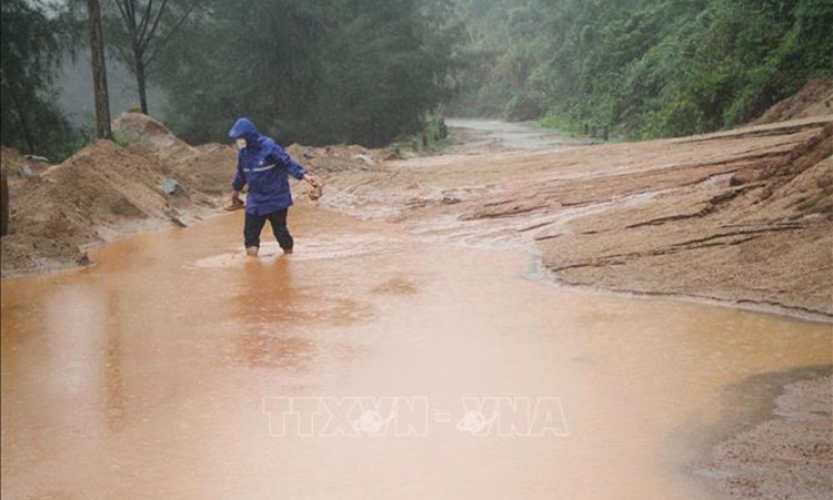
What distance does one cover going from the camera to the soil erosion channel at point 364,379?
129 centimetres

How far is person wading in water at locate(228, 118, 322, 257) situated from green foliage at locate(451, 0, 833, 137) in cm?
1263

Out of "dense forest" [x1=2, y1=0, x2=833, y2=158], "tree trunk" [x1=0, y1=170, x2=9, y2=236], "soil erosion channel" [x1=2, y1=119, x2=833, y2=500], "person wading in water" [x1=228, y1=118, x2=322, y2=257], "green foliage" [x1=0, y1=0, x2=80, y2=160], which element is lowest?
"soil erosion channel" [x1=2, y1=119, x2=833, y2=500]

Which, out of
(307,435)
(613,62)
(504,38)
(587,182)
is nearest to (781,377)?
(307,435)

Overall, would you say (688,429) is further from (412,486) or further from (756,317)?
(756,317)

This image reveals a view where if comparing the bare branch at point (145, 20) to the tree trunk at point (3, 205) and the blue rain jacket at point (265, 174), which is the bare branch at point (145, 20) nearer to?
the blue rain jacket at point (265, 174)

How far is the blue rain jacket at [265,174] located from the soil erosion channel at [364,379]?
0.55m

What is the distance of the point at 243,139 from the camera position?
21.1ft

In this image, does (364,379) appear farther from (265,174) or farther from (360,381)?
(265,174)

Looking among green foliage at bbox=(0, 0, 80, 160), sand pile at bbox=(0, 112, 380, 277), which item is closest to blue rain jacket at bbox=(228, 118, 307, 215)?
sand pile at bbox=(0, 112, 380, 277)

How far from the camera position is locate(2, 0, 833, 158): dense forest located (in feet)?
62.6

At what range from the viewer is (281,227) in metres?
7.88

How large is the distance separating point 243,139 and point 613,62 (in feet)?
108

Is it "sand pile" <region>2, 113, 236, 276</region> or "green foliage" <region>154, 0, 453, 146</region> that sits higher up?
"green foliage" <region>154, 0, 453, 146</region>

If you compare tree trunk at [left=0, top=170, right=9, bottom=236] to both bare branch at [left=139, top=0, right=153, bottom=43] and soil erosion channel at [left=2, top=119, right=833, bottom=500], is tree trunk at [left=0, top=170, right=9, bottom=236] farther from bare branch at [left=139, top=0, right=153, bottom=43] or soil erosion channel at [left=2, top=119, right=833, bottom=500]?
bare branch at [left=139, top=0, right=153, bottom=43]
